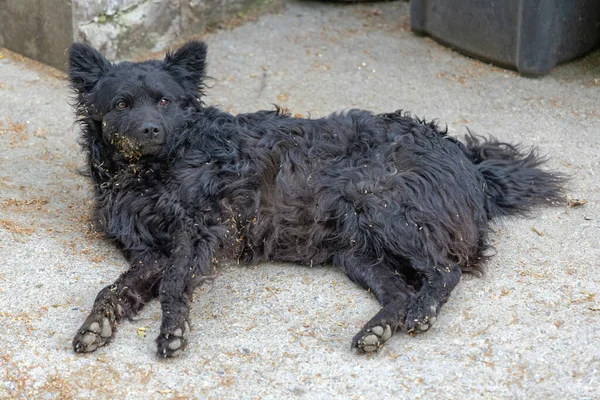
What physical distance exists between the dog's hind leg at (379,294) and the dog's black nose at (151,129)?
135 centimetres

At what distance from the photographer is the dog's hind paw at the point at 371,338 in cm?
408

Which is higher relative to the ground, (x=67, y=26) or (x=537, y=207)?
(x=67, y=26)

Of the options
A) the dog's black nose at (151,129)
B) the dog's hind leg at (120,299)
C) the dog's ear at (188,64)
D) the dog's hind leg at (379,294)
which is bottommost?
the dog's hind leg at (379,294)

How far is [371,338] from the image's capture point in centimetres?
409

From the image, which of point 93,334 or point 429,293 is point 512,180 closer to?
point 429,293

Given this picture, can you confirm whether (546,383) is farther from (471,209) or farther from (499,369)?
(471,209)

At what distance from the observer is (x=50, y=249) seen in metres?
4.90

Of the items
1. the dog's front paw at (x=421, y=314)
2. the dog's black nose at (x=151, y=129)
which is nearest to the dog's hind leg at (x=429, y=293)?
the dog's front paw at (x=421, y=314)

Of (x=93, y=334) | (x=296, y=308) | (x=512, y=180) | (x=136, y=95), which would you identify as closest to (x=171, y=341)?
(x=93, y=334)

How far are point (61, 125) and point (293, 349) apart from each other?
3.67 meters

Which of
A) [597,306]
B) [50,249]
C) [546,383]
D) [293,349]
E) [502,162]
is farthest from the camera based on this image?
[502,162]

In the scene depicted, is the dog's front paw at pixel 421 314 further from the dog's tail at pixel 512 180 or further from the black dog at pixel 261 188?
the dog's tail at pixel 512 180

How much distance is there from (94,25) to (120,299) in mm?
3707

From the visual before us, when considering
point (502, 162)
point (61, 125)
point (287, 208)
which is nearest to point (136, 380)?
point (287, 208)
